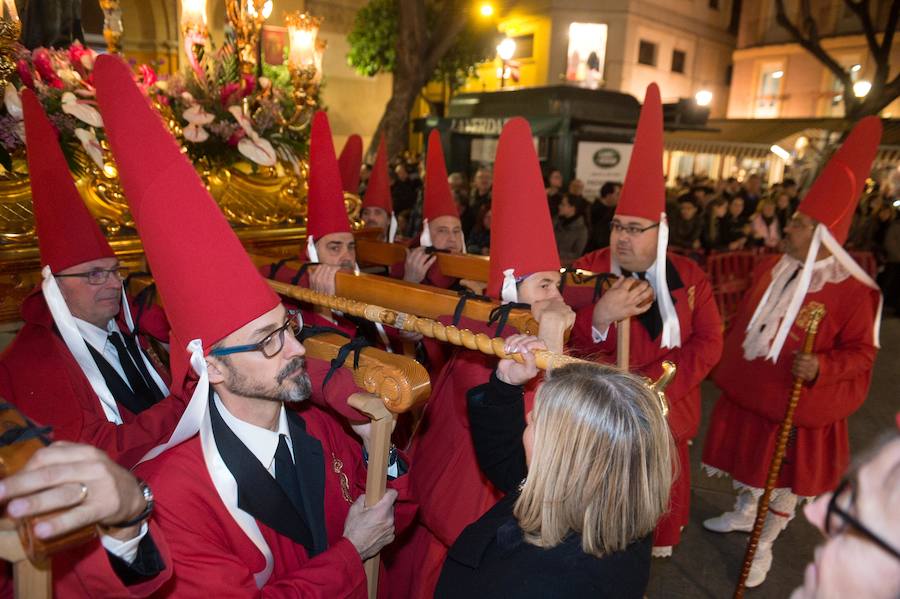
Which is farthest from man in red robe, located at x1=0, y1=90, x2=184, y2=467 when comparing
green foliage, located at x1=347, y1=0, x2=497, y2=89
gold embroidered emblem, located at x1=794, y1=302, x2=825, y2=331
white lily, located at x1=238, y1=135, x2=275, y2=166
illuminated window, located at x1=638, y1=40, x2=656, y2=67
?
illuminated window, located at x1=638, y1=40, x2=656, y2=67

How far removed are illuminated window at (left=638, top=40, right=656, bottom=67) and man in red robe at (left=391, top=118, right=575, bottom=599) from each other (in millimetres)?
25103

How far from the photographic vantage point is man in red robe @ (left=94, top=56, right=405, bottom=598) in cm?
149

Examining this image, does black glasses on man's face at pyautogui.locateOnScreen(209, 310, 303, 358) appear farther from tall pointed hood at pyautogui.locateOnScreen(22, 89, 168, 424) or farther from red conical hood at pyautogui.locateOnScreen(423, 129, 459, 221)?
red conical hood at pyautogui.locateOnScreen(423, 129, 459, 221)

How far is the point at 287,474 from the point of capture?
1.76 metres

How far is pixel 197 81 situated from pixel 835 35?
2854cm

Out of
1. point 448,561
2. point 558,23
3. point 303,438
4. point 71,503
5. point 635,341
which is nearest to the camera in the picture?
point 71,503

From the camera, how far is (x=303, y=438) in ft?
6.08

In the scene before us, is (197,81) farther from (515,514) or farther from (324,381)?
(515,514)

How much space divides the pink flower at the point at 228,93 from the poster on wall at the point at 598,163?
30.8ft

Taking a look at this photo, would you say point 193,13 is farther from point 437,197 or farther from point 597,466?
point 597,466

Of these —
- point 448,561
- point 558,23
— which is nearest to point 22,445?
point 448,561

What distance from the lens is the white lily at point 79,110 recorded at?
10.2 feet

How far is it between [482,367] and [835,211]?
242cm

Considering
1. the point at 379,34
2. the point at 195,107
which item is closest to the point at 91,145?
the point at 195,107
